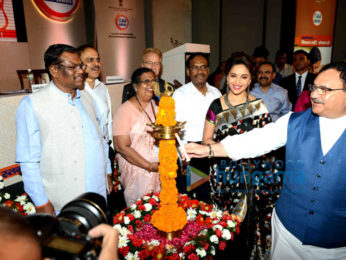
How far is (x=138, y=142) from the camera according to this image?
214 centimetres

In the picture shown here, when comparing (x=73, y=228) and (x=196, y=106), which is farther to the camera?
(x=196, y=106)

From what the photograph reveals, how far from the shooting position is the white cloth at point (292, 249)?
50.8 inches

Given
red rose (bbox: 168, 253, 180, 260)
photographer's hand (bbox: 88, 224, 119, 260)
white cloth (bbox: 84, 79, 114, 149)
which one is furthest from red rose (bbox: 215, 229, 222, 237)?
white cloth (bbox: 84, 79, 114, 149)

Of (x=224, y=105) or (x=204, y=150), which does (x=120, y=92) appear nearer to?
(x=224, y=105)

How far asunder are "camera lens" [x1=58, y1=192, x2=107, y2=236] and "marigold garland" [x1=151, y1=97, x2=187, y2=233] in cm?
60

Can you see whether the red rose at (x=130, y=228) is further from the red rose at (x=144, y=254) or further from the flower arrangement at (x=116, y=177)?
the flower arrangement at (x=116, y=177)

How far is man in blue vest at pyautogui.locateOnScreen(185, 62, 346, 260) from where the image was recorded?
1.21m

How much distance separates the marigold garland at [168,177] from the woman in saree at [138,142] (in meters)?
0.66

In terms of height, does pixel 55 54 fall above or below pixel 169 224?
above

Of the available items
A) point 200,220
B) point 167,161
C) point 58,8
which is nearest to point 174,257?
point 200,220

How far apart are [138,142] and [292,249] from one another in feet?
4.44

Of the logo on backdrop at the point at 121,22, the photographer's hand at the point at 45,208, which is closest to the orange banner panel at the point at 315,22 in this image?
the logo on backdrop at the point at 121,22

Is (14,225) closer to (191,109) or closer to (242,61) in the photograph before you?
(242,61)

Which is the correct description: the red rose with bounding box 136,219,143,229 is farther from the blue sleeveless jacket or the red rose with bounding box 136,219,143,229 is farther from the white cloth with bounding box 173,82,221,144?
the white cloth with bounding box 173,82,221,144
